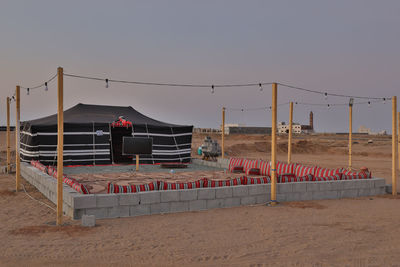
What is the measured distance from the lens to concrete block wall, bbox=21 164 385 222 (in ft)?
23.7

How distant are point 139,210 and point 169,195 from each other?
0.70m

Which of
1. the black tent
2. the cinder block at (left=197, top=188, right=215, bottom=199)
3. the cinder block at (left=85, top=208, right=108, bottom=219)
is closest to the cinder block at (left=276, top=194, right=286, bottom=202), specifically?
the cinder block at (left=197, top=188, right=215, bottom=199)

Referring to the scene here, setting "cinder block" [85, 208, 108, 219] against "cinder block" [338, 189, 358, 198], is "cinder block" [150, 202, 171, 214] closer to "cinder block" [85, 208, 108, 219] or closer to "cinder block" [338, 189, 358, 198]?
"cinder block" [85, 208, 108, 219]

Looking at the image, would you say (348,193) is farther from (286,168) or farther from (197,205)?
(197,205)

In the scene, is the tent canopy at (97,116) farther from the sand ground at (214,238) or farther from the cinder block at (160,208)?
the cinder block at (160,208)

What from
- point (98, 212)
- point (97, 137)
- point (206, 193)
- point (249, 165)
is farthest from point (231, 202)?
point (97, 137)

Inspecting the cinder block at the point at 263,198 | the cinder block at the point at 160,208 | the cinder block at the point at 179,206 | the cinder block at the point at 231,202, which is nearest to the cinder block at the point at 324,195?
the cinder block at the point at 263,198

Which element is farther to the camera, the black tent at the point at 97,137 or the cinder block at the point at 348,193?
the black tent at the point at 97,137

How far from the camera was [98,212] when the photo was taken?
7.20 meters

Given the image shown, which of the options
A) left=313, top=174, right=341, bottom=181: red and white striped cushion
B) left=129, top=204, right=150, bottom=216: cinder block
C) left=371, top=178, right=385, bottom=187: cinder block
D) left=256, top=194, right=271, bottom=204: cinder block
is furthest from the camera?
left=371, top=178, right=385, bottom=187: cinder block

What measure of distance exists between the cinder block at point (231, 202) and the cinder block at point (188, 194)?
82 cm

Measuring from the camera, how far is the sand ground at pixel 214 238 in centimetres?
500

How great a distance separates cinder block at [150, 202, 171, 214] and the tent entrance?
10.2m

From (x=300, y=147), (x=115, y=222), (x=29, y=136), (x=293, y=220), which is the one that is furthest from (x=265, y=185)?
(x=300, y=147)
